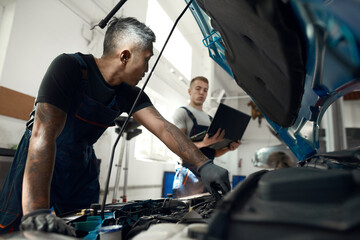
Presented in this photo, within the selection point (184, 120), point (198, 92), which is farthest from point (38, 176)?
point (198, 92)

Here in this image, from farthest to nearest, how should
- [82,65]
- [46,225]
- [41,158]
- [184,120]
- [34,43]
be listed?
[34,43] → [184,120] → [82,65] → [41,158] → [46,225]

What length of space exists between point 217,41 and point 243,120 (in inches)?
46.1

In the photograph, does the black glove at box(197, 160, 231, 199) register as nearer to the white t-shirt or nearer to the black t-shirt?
the black t-shirt

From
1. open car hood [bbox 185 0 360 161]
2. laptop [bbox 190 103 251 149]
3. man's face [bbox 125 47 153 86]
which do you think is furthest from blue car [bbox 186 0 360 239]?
laptop [bbox 190 103 251 149]

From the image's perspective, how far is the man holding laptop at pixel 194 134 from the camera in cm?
192

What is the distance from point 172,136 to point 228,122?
774 millimetres

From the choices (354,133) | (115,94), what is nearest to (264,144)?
(354,133)

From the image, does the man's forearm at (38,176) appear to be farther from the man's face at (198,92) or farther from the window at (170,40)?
the window at (170,40)

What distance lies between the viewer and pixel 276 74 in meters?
0.60

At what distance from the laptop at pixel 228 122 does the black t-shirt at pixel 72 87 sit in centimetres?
63

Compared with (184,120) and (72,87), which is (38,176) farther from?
(184,120)

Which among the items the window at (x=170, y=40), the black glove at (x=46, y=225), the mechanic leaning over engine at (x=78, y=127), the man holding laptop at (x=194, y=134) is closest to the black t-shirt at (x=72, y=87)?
the mechanic leaning over engine at (x=78, y=127)

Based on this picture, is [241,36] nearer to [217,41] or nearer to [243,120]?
[217,41]

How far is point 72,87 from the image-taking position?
37.8 inches
